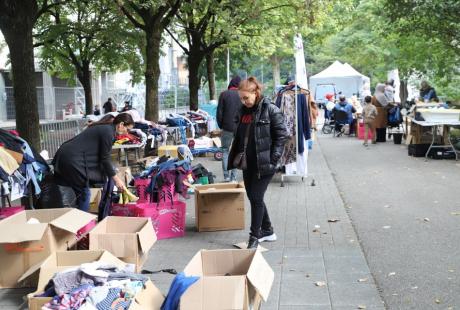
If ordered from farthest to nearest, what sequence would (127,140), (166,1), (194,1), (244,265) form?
(194,1) < (166,1) < (127,140) < (244,265)

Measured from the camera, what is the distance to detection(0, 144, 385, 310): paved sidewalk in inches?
200

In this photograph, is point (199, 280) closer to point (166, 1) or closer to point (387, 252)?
point (387, 252)

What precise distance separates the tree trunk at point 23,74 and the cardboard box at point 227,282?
6.15 m

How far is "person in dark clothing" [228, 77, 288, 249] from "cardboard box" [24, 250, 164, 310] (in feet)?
6.52

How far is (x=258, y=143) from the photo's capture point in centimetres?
653

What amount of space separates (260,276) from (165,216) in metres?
3.32

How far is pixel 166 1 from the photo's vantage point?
14266mm

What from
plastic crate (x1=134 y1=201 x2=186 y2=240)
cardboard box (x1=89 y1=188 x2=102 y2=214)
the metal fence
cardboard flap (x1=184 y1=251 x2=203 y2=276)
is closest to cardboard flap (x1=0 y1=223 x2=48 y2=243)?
plastic crate (x1=134 y1=201 x2=186 y2=240)

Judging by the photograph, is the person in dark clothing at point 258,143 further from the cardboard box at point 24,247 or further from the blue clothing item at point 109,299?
the blue clothing item at point 109,299

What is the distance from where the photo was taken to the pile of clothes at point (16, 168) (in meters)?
6.46

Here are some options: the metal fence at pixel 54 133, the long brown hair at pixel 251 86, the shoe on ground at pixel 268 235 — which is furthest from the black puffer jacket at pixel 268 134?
the metal fence at pixel 54 133

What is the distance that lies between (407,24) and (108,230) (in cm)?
1357

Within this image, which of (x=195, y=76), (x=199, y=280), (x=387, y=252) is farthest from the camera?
(x=195, y=76)

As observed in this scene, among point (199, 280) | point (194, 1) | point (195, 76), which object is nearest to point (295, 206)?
point (199, 280)
